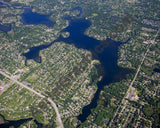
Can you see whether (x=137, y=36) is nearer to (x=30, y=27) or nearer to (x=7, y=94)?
(x=30, y=27)

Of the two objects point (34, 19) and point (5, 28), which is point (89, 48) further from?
point (5, 28)

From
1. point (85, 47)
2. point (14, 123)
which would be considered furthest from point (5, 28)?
point (14, 123)

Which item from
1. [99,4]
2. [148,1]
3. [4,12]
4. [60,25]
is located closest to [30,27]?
[60,25]

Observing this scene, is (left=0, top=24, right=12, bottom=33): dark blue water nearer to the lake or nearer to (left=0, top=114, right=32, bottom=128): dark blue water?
the lake

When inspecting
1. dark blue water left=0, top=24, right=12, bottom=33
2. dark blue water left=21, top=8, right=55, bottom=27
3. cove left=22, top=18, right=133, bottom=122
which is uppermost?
dark blue water left=21, top=8, right=55, bottom=27

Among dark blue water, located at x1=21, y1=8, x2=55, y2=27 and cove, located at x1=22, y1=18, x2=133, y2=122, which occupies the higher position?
dark blue water, located at x1=21, y1=8, x2=55, y2=27

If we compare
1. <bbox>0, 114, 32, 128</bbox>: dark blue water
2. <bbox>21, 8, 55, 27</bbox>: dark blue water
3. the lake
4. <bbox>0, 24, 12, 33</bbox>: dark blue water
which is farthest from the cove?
<bbox>0, 24, 12, 33</bbox>: dark blue water

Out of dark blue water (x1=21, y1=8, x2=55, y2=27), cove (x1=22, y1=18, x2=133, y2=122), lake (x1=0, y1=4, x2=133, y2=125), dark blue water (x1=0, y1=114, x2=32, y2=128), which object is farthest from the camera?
dark blue water (x1=21, y1=8, x2=55, y2=27)
